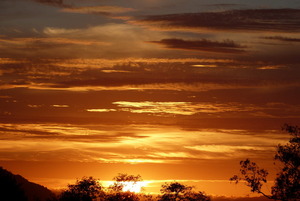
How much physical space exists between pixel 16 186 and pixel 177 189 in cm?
3230

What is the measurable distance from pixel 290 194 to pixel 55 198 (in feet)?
173

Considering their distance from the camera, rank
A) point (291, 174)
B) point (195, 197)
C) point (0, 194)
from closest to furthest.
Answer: point (291, 174) < point (195, 197) < point (0, 194)

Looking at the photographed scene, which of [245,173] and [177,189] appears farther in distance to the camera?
[177,189]

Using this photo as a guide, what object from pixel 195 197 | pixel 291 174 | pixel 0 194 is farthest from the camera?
pixel 0 194

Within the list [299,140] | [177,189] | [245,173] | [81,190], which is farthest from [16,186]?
[299,140]

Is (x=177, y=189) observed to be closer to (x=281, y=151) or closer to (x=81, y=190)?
(x=81, y=190)

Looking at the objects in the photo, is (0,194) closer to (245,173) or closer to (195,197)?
(195,197)

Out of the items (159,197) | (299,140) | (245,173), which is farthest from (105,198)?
(299,140)

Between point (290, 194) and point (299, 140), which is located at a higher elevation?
point (299, 140)

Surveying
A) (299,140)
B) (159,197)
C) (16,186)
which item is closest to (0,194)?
(16,186)

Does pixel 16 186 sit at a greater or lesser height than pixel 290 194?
greater

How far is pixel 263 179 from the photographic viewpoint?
2677 inches

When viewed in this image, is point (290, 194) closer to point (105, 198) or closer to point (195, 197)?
point (195, 197)

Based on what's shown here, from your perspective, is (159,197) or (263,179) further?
(159,197)
